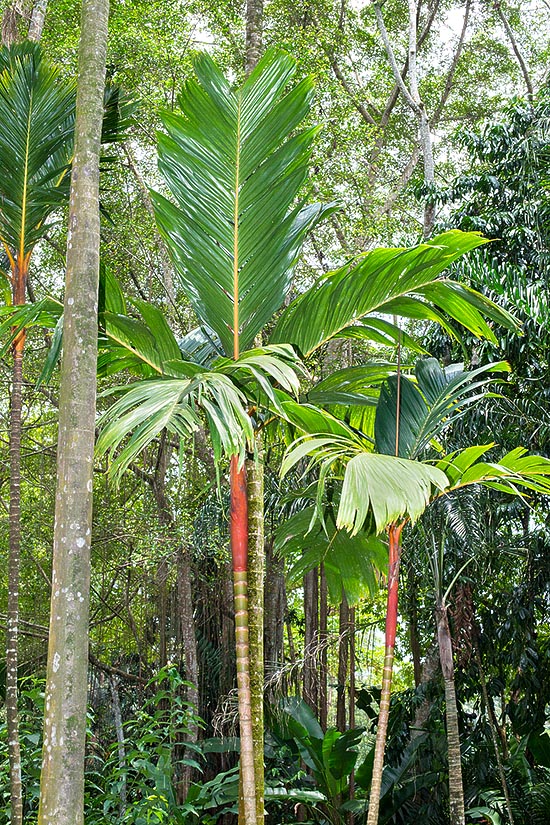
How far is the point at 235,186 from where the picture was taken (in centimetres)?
332

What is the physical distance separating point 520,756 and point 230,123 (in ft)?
16.8

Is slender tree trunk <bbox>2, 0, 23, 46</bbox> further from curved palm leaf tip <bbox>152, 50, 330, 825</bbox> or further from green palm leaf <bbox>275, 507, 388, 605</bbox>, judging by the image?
green palm leaf <bbox>275, 507, 388, 605</bbox>

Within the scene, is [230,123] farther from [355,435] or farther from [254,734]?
[254,734]

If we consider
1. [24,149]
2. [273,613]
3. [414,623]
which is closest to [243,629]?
[24,149]

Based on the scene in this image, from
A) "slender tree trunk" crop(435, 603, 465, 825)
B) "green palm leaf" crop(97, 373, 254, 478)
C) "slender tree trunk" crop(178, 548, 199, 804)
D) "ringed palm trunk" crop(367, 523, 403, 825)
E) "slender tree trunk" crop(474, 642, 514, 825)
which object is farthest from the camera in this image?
"slender tree trunk" crop(178, 548, 199, 804)

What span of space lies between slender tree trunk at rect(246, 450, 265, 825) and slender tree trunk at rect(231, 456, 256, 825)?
3.6 inches

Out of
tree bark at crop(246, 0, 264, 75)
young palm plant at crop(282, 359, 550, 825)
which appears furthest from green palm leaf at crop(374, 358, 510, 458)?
tree bark at crop(246, 0, 264, 75)

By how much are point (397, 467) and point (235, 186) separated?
1.37m

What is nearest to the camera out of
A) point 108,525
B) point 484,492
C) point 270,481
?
point 484,492

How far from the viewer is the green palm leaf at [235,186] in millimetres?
3295

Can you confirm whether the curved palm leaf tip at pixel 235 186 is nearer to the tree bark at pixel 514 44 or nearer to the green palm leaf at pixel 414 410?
the green palm leaf at pixel 414 410

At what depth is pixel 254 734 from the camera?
3.11m

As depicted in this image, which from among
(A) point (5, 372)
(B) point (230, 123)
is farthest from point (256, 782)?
(A) point (5, 372)

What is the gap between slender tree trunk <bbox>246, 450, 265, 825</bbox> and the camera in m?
3.10
